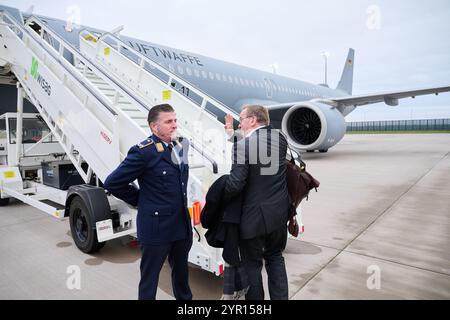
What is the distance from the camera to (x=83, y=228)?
375cm

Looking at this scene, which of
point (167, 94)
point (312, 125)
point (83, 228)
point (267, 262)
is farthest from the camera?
point (312, 125)

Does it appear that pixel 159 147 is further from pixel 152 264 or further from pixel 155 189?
pixel 152 264

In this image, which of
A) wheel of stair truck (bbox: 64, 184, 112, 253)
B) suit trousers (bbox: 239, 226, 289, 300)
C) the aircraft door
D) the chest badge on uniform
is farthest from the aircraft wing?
the chest badge on uniform

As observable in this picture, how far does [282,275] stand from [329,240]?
2.01 metres

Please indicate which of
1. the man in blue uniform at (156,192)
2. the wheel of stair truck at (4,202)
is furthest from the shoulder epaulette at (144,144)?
the wheel of stair truck at (4,202)

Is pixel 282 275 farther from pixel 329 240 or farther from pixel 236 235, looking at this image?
pixel 329 240

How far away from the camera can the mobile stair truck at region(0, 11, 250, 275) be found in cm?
340

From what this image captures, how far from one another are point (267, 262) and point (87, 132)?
2.79m

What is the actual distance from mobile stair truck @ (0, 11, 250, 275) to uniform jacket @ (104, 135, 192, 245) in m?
0.52

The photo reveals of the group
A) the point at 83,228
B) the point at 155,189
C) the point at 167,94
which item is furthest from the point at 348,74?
the point at 155,189

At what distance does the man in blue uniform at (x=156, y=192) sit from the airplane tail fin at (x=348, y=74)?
1189 inches

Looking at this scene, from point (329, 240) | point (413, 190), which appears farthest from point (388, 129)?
point (329, 240)

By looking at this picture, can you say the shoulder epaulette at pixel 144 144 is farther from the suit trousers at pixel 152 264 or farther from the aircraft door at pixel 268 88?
the aircraft door at pixel 268 88
